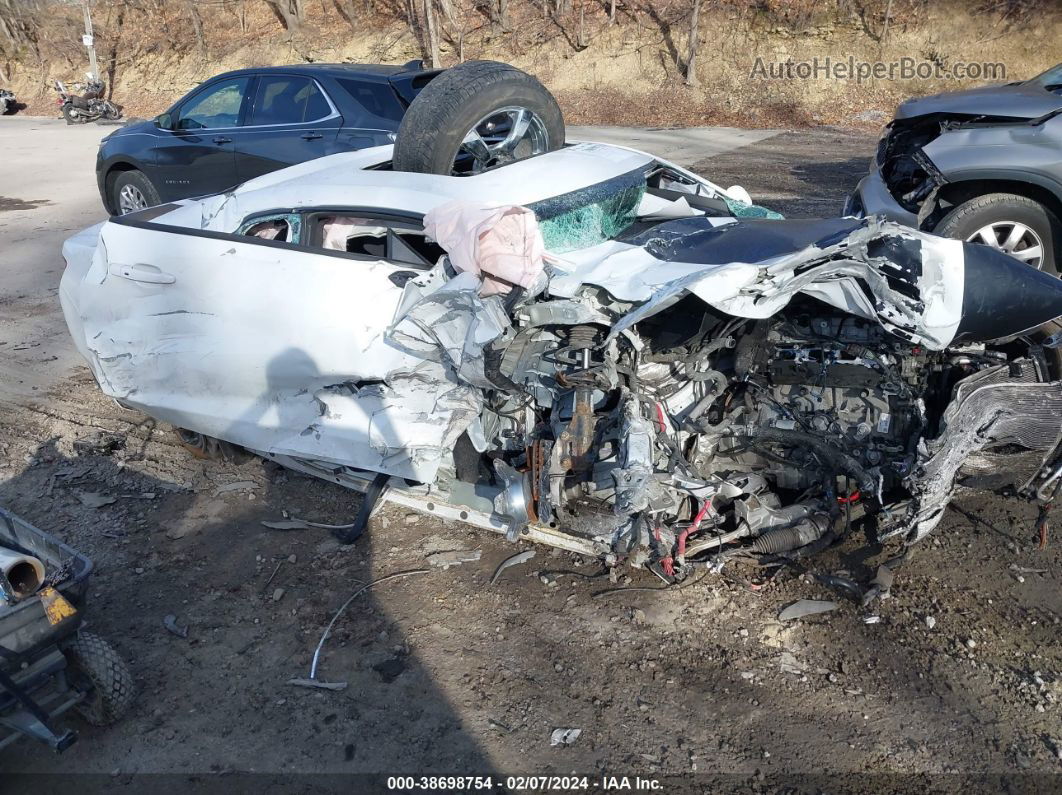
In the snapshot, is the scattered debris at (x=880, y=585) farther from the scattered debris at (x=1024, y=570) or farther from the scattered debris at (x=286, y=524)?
the scattered debris at (x=286, y=524)

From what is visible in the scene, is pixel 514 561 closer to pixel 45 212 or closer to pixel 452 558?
pixel 452 558

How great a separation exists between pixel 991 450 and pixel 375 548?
268 centimetres

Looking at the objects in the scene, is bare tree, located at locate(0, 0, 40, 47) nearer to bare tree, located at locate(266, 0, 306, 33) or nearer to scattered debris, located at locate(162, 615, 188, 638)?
bare tree, located at locate(266, 0, 306, 33)

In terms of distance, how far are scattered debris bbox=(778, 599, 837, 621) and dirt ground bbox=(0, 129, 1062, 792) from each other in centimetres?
5

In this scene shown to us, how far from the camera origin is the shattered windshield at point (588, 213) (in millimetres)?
3562

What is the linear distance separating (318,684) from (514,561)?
99 centimetres

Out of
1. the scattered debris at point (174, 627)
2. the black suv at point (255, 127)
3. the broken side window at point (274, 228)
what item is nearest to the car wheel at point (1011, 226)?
the black suv at point (255, 127)

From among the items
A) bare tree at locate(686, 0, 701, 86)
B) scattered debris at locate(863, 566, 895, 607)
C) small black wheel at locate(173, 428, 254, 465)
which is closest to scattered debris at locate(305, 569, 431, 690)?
small black wheel at locate(173, 428, 254, 465)

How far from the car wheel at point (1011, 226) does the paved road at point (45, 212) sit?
6.38 metres

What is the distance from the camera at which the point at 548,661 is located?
3.02 m

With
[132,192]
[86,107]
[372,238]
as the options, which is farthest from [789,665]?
[86,107]

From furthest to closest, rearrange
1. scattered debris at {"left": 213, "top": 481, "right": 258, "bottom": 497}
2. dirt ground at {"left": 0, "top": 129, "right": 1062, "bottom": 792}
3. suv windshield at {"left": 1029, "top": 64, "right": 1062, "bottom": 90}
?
suv windshield at {"left": 1029, "top": 64, "right": 1062, "bottom": 90}, scattered debris at {"left": 213, "top": 481, "right": 258, "bottom": 497}, dirt ground at {"left": 0, "top": 129, "right": 1062, "bottom": 792}

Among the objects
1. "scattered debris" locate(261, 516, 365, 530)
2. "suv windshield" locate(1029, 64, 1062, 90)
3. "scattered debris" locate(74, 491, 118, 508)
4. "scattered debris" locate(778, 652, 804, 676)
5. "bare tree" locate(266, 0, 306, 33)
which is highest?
"bare tree" locate(266, 0, 306, 33)

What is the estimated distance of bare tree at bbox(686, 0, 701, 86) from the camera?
719 inches
